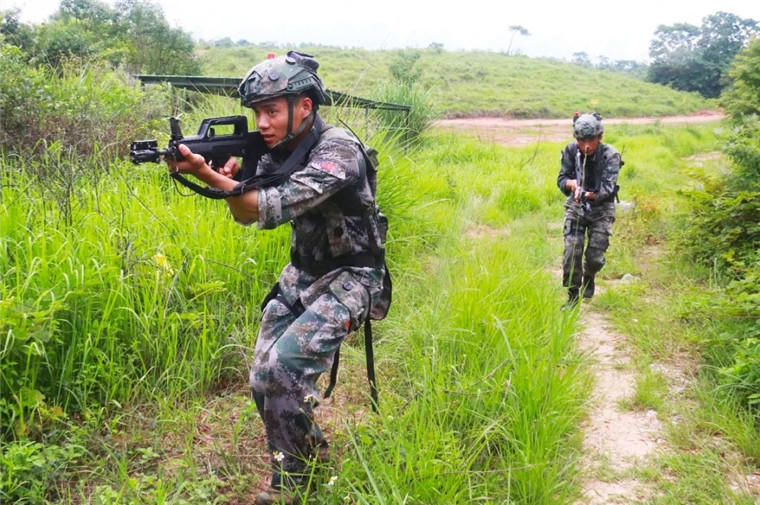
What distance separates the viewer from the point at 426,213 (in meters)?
6.12

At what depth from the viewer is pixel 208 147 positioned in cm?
248

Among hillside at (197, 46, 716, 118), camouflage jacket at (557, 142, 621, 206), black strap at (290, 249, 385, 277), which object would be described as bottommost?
black strap at (290, 249, 385, 277)

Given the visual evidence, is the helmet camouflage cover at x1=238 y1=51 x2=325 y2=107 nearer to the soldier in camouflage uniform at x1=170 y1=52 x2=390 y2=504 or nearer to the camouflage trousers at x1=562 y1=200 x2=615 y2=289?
the soldier in camouflage uniform at x1=170 y1=52 x2=390 y2=504

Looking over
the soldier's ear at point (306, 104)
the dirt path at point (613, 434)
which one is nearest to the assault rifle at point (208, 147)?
the soldier's ear at point (306, 104)

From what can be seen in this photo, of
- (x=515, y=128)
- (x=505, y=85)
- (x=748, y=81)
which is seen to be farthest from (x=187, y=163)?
(x=505, y=85)

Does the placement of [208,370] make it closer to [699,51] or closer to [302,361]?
[302,361]

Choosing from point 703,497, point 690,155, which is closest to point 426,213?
point 703,497

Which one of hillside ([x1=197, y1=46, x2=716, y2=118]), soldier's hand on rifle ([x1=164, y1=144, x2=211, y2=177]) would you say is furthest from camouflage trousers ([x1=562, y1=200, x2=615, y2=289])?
hillside ([x1=197, y1=46, x2=716, y2=118])

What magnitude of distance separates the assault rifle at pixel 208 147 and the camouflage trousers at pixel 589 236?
11.2 feet

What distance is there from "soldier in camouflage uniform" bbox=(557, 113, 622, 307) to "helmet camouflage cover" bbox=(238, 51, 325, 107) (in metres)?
3.20

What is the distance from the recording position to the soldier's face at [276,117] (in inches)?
103

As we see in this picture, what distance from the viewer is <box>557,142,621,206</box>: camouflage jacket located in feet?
17.3

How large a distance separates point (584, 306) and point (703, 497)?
2.80 metres

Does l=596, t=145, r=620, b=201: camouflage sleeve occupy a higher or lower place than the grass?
higher
